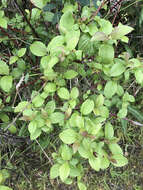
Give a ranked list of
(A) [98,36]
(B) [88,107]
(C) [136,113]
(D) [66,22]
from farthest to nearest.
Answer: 1. (C) [136,113]
2. (B) [88,107]
3. (D) [66,22]
4. (A) [98,36]

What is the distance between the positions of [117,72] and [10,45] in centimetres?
Result: 73

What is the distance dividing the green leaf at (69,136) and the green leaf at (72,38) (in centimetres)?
35

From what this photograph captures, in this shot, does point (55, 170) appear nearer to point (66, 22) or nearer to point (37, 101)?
point (37, 101)

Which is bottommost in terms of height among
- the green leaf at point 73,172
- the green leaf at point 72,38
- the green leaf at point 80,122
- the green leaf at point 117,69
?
the green leaf at point 73,172

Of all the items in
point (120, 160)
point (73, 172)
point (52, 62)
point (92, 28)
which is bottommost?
point (73, 172)

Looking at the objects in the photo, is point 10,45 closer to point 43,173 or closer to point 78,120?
point 78,120

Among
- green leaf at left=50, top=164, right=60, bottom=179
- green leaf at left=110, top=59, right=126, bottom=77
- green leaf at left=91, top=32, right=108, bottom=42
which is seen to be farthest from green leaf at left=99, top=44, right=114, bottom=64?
green leaf at left=50, top=164, right=60, bottom=179

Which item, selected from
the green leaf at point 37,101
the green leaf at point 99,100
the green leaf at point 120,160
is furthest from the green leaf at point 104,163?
the green leaf at point 37,101

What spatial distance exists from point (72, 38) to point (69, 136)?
1.32 feet

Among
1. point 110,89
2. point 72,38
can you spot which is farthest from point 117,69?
point 72,38

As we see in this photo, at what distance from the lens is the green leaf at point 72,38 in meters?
0.75

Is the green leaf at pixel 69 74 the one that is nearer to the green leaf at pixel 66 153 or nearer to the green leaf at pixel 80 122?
the green leaf at pixel 80 122

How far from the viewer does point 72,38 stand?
0.75 meters

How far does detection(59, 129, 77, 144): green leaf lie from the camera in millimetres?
834
